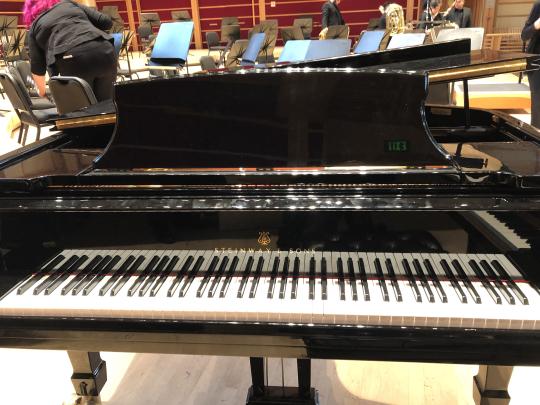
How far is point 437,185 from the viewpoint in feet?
3.73

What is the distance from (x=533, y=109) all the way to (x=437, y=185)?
13.7 feet

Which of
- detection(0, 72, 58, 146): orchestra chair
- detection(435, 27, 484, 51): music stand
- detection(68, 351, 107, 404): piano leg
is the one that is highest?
detection(435, 27, 484, 51): music stand

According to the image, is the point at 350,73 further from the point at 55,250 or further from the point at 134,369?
the point at 134,369

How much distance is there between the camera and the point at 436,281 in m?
1.13

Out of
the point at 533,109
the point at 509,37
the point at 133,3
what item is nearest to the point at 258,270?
the point at 533,109

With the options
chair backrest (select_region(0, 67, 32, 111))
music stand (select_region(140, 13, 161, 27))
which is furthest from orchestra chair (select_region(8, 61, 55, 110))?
music stand (select_region(140, 13, 161, 27))

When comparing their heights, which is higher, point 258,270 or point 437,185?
point 437,185

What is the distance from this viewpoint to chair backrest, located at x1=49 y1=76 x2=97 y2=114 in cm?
312

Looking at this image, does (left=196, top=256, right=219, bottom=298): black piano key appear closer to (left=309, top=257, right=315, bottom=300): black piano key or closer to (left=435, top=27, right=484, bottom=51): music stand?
(left=309, top=257, right=315, bottom=300): black piano key

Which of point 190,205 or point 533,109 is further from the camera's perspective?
point 533,109

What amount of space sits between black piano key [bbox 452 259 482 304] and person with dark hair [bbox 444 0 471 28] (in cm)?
706

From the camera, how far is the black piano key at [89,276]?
1.19m

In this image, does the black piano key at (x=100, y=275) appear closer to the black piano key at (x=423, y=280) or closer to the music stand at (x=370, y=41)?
the black piano key at (x=423, y=280)

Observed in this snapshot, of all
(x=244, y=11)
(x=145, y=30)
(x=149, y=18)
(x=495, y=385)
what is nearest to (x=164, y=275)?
(x=495, y=385)
